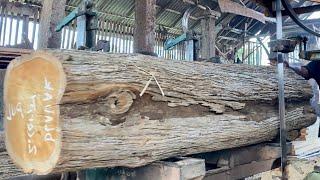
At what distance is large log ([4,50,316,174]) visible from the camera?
5.08 ft

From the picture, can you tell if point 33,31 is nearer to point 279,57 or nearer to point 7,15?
point 7,15

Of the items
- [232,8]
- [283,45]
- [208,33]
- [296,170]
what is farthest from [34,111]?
[232,8]

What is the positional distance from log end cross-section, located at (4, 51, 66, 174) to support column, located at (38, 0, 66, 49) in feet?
5.53

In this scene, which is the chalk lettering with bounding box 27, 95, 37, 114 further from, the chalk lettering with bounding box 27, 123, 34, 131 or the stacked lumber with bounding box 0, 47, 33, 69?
the stacked lumber with bounding box 0, 47, 33, 69

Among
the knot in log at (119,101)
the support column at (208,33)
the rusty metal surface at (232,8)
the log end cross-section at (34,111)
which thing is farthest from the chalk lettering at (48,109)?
the rusty metal surface at (232,8)

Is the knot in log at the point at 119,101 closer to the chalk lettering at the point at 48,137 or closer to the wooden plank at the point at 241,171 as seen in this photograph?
the chalk lettering at the point at 48,137

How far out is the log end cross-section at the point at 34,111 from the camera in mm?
1542

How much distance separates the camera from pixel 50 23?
3.36 metres

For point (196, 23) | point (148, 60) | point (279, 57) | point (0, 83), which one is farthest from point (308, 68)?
point (196, 23)

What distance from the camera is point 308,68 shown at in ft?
10.5

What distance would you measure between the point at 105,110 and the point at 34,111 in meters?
0.34

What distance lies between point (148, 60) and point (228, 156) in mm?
1042

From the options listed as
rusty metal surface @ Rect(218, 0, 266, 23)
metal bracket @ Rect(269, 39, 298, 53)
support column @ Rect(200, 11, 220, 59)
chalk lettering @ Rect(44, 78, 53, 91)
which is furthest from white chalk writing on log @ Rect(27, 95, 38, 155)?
rusty metal surface @ Rect(218, 0, 266, 23)

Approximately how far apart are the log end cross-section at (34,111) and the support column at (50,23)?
1.68 m
